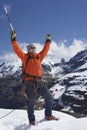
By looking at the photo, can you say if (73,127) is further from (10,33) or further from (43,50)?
(10,33)

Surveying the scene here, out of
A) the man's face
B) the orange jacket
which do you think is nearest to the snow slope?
the orange jacket

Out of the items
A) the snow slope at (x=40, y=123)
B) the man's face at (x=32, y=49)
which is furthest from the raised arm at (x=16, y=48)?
the snow slope at (x=40, y=123)

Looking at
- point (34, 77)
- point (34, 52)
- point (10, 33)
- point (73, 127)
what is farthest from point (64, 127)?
point (10, 33)

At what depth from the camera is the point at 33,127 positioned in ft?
40.0

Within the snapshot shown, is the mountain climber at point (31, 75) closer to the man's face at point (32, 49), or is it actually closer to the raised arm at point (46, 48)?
the man's face at point (32, 49)

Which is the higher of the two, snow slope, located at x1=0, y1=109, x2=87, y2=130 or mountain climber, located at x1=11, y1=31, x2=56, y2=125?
mountain climber, located at x1=11, y1=31, x2=56, y2=125

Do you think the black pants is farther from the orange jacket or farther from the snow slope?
the snow slope

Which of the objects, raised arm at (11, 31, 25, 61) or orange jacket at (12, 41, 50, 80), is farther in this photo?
raised arm at (11, 31, 25, 61)

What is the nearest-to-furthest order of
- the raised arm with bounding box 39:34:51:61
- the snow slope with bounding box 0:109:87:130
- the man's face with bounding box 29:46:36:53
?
the snow slope with bounding box 0:109:87:130 → the man's face with bounding box 29:46:36:53 → the raised arm with bounding box 39:34:51:61

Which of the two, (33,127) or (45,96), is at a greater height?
(45,96)

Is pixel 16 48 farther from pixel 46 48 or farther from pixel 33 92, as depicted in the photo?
pixel 33 92

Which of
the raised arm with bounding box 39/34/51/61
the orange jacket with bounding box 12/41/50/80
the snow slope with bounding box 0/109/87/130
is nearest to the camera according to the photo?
the snow slope with bounding box 0/109/87/130

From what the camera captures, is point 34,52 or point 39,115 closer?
point 34,52

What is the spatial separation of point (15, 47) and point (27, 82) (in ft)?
5.17
